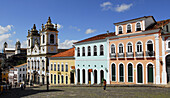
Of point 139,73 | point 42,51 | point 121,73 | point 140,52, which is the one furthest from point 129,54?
point 42,51

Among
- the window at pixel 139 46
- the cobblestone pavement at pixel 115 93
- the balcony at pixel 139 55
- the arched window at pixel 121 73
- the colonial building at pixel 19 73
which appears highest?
the window at pixel 139 46

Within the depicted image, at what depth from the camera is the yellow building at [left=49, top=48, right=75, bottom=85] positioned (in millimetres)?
37344

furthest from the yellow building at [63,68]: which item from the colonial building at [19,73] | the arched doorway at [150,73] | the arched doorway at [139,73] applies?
the colonial building at [19,73]

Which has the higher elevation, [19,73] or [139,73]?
[139,73]

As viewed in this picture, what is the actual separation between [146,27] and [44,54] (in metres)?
30.2

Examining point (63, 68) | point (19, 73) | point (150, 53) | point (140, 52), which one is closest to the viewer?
point (150, 53)

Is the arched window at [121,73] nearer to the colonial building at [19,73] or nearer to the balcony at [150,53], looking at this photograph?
the balcony at [150,53]

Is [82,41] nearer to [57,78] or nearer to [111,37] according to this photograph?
[111,37]

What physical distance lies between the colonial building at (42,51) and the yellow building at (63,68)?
6465 millimetres

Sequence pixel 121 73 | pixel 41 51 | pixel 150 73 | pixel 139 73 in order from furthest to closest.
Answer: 1. pixel 41 51
2. pixel 121 73
3. pixel 139 73
4. pixel 150 73

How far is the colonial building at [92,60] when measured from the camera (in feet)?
98.8

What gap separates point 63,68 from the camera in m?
39.6

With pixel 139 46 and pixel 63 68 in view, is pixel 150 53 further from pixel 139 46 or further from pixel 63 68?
pixel 63 68

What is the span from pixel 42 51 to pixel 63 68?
555 inches
